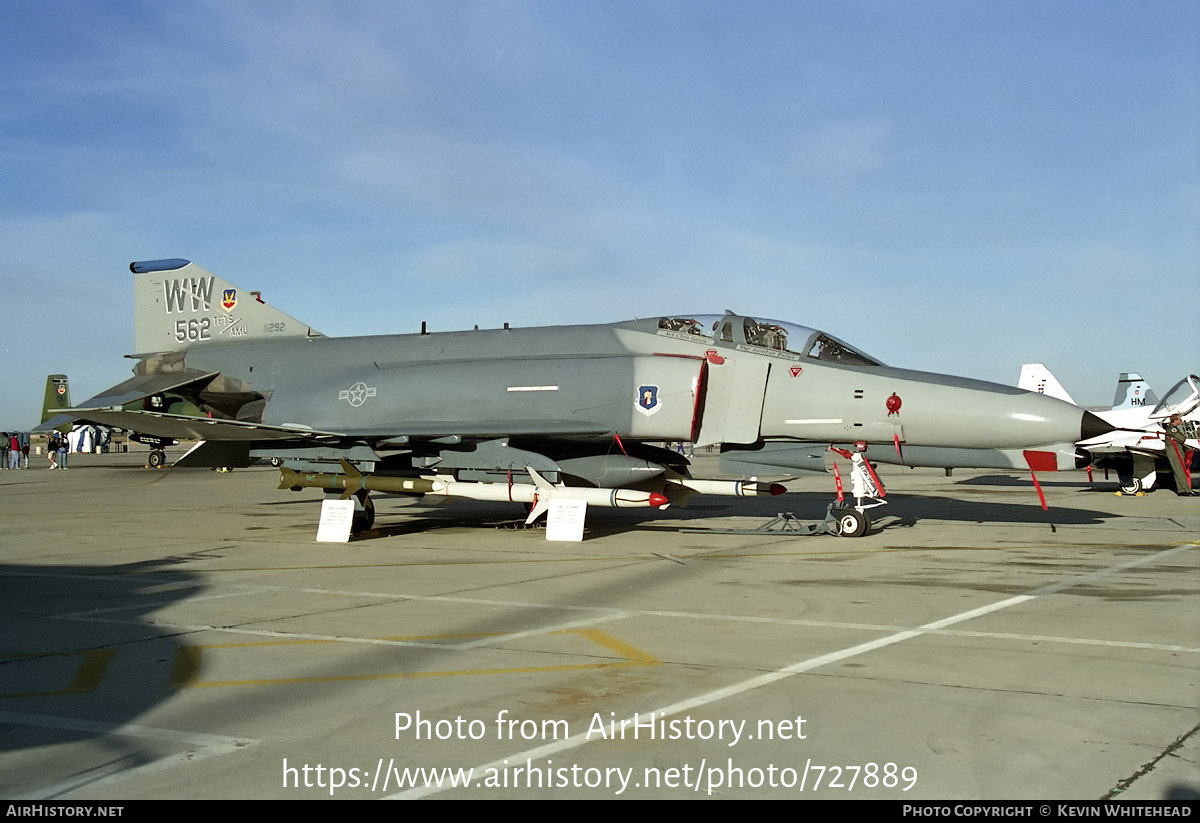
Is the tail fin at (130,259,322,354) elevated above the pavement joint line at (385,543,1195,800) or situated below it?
above

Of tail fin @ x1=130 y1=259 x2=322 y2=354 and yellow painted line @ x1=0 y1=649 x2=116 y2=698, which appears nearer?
yellow painted line @ x1=0 y1=649 x2=116 y2=698

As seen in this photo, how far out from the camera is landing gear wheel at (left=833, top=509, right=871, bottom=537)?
43.5 feet

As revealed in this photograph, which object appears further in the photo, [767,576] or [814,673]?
[767,576]

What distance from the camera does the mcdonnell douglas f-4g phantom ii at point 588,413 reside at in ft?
40.5

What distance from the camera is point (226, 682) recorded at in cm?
572

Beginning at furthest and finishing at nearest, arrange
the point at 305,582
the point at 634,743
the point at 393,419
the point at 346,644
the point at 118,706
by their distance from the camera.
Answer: the point at 393,419, the point at 305,582, the point at 346,644, the point at 118,706, the point at 634,743

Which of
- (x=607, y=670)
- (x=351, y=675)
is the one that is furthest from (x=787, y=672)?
(x=351, y=675)

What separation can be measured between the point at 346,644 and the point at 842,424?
25.5 ft

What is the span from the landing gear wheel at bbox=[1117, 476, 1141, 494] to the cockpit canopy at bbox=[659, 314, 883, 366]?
14.0 meters

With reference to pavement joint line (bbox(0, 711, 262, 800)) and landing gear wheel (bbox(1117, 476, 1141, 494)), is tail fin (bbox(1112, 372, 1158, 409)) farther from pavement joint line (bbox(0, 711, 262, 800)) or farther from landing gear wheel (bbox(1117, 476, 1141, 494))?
pavement joint line (bbox(0, 711, 262, 800))

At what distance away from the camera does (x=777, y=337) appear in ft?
A: 43.0

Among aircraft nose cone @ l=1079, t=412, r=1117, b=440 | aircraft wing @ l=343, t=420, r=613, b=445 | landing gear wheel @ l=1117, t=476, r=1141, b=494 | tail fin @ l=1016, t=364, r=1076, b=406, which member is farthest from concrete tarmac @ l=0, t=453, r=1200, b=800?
tail fin @ l=1016, t=364, r=1076, b=406

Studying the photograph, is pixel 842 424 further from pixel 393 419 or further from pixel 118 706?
pixel 118 706

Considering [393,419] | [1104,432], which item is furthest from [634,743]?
[393,419]
